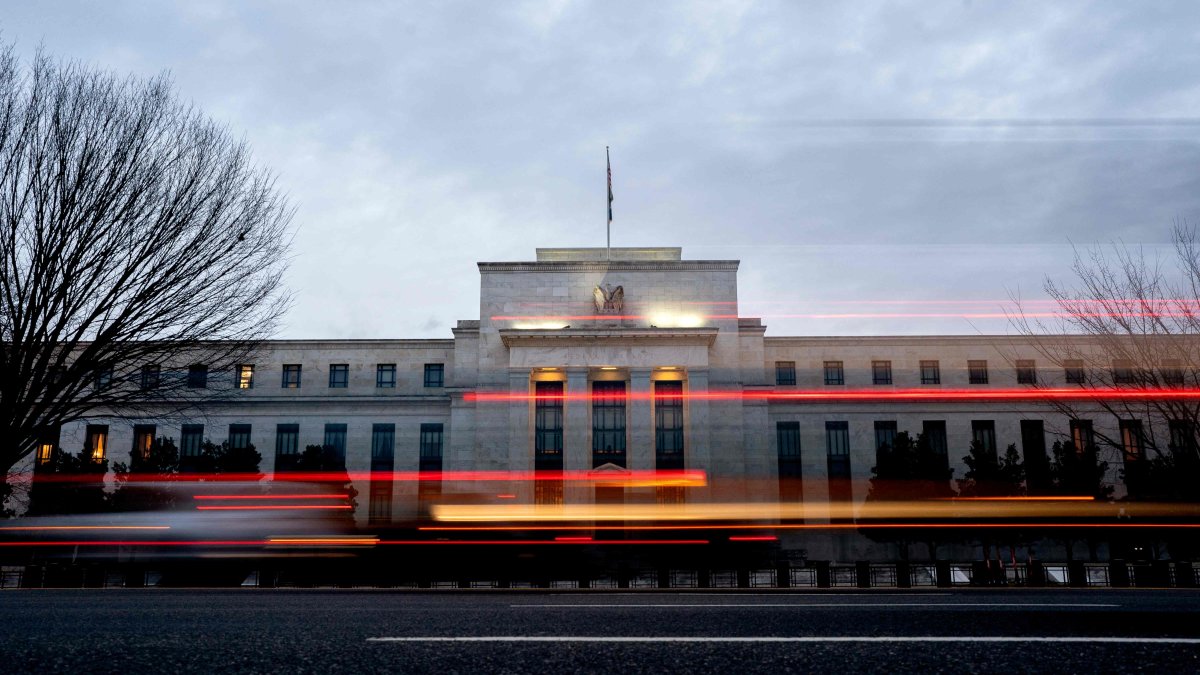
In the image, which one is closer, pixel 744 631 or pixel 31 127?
pixel 744 631

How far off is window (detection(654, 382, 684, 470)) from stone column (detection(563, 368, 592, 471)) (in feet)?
13.1

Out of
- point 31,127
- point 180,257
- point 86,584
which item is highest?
point 31,127

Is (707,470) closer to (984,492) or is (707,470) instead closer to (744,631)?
(984,492)

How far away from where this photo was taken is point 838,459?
5206 centimetres

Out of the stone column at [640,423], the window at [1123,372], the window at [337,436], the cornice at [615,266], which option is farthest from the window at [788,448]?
the window at [1123,372]

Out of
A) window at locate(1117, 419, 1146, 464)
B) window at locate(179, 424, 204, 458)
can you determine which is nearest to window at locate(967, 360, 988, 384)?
window at locate(1117, 419, 1146, 464)

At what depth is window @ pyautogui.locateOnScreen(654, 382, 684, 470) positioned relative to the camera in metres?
49.3

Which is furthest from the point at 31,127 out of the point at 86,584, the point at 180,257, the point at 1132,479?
the point at 1132,479

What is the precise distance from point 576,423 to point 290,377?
18890mm

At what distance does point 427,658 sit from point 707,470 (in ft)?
149

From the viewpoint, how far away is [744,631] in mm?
4320

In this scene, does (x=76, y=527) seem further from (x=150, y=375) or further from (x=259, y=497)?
(x=150, y=375)

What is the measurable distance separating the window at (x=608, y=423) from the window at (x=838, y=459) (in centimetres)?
1276

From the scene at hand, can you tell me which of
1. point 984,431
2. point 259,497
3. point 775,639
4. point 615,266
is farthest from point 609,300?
point 775,639
